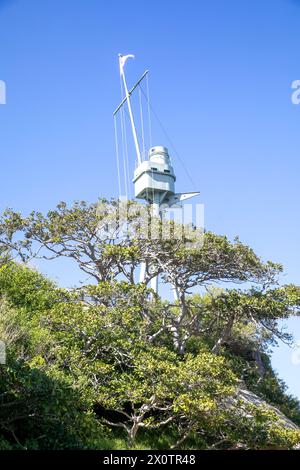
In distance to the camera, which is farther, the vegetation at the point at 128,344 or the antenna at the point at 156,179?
the antenna at the point at 156,179

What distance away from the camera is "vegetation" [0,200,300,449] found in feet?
Result: 29.0

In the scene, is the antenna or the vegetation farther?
the antenna

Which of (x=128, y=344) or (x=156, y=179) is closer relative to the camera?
(x=128, y=344)

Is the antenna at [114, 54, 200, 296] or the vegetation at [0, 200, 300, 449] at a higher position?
the antenna at [114, 54, 200, 296]

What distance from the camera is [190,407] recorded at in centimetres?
1102

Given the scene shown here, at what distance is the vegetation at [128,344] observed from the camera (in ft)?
29.0

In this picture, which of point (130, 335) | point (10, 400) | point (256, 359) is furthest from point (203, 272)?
point (10, 400)

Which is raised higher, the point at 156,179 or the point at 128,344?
the point at 156,179

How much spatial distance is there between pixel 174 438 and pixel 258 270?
6.13 metres

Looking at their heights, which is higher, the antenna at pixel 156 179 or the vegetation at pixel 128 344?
the antenna at pixel 156 179

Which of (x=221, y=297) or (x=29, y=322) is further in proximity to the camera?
(x=221, y=297)

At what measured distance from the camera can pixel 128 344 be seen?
501 inches

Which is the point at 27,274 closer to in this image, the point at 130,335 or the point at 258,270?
the point at 130,335
